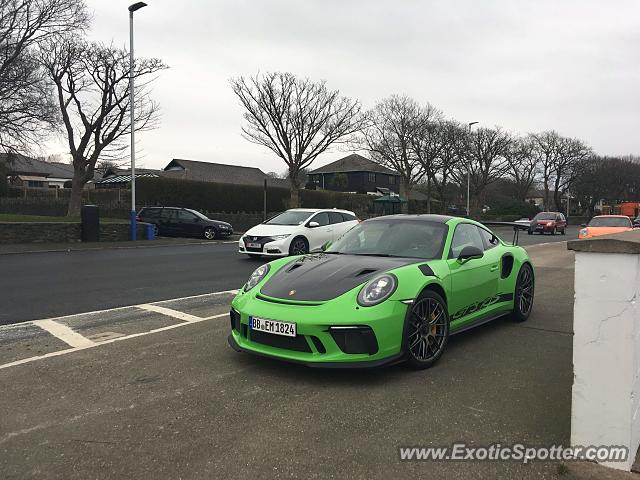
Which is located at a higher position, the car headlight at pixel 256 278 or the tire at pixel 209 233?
the car headlight at pixel 256 278

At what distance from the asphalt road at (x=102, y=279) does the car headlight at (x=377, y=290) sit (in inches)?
186

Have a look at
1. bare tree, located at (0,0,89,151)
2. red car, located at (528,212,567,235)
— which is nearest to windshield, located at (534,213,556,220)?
red car, located at (528,212,567,235)

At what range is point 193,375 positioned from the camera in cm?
421

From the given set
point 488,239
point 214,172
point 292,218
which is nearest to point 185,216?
point 292,218

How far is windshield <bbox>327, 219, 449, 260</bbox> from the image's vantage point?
5.11 meters

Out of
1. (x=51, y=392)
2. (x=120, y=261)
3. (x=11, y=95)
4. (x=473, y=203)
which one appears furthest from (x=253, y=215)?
(x=473, y=203)

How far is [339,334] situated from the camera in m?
3.88

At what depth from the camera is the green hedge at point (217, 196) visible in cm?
3139

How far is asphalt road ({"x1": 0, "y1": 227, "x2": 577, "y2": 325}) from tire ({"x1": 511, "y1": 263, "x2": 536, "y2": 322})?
4993 millimetres

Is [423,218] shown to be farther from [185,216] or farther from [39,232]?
[185,216]

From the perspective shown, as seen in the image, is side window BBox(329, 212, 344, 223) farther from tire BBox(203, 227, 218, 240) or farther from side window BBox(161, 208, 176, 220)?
side window BBox(161, 208, 176, 220)

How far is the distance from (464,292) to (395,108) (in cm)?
4536
